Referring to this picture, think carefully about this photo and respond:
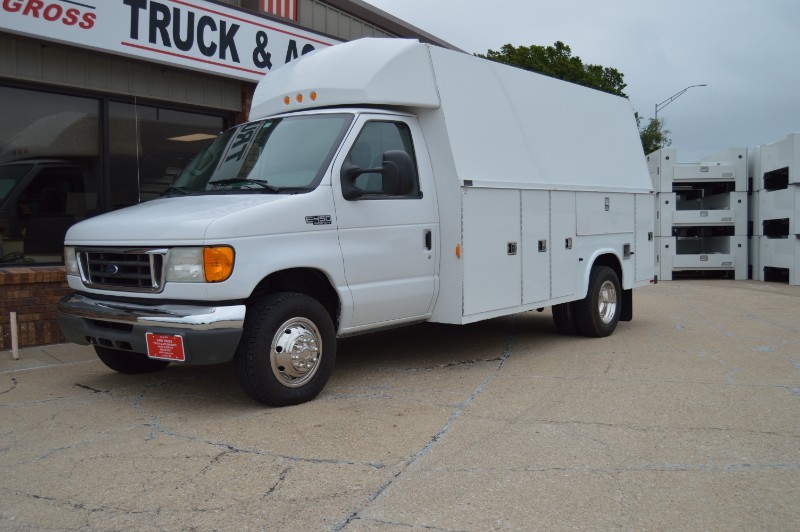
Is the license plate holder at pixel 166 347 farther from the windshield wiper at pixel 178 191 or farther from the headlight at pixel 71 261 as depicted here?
the windshield wiper at pixel 178 191

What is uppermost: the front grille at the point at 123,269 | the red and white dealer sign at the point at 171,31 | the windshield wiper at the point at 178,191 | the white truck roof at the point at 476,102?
the red and white dealer sign at the point at 171,31

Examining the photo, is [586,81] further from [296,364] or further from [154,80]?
[296,364]

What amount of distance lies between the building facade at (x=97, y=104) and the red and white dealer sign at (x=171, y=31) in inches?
0.5

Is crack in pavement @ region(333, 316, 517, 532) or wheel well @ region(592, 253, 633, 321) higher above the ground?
wheel well @ region(592, 253, 633, 321)

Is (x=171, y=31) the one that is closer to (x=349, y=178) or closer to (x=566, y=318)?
(x=349, y=178)

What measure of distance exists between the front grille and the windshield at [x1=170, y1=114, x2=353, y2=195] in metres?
0.92

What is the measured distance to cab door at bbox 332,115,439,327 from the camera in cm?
563

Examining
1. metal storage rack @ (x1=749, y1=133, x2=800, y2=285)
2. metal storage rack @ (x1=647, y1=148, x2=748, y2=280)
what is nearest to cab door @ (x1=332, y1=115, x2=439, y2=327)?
metal storage rack @ (x1=749, y1=133, x2=800, y2=285)

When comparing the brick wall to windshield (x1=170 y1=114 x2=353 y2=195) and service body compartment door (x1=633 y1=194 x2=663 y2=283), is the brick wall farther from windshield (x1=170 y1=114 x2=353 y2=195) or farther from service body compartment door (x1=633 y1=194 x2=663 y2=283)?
service body compartment door (x1=633 y1=194 x2=663 y2=283)

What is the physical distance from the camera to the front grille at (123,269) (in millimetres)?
4973

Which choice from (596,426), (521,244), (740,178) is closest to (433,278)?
(521,244)

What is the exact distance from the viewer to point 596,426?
4902mm

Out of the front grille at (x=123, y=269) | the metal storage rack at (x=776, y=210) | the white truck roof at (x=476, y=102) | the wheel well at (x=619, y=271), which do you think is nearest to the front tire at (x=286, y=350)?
the front grille at (x=123, y=269)

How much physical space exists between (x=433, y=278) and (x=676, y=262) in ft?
41.2
